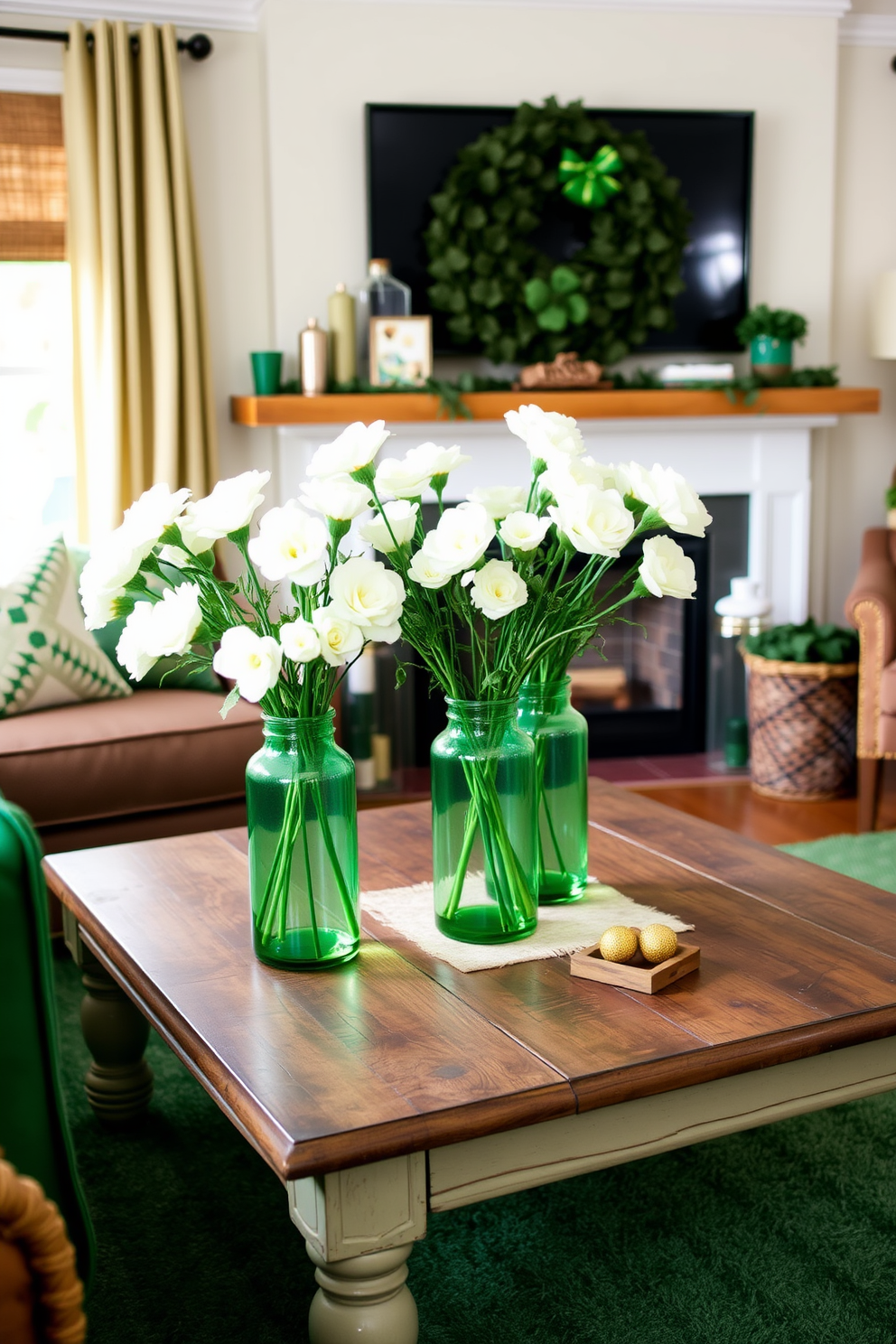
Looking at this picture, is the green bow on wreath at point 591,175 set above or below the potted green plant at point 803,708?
above

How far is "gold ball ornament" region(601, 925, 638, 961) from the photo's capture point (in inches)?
57.4

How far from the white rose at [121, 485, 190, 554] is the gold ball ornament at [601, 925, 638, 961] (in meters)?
0.66

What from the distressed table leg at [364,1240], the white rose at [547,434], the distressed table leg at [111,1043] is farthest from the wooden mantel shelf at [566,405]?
the distressed table leg at [364,1240]

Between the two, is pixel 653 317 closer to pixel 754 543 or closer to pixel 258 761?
pixel 754 543

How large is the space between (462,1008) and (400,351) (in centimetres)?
290

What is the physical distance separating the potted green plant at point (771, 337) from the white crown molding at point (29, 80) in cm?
220

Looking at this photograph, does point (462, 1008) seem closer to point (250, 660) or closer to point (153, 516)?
point (250, 660)

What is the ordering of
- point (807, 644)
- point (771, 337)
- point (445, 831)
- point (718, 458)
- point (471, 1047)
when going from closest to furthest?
point (471, 1047)
point (445, 831)
point (807, 644)
point (771, 337)
point (718, 458)

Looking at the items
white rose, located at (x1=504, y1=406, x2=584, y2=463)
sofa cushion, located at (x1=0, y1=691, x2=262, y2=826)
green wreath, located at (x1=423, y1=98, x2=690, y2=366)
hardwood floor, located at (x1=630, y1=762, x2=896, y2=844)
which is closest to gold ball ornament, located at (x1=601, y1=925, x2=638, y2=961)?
white rose, located at (x1=504, y1=406, x2=584, y2=463)

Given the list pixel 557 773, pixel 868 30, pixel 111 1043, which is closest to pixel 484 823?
pixel 557 773

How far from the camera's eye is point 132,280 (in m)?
3.83

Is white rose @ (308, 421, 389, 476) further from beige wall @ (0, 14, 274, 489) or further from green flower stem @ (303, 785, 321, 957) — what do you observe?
beige wall @ (0, 14, 274, 489)

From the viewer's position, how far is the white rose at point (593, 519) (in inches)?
54.4

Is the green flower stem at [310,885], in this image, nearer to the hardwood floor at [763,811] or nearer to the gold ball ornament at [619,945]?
the gold ball ornament at [619,945]
